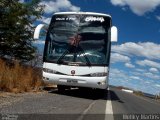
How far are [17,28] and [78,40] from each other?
6413 mm

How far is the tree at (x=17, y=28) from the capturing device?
20.6m

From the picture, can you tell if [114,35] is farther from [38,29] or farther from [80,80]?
[38,29]

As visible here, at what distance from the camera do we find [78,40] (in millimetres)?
15938

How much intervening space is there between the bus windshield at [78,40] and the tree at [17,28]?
4.90 metres

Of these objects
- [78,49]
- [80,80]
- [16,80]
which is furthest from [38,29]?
[80,80]

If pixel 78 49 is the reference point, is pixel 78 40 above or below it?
above

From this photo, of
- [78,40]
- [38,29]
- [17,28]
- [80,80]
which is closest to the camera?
[80,80]

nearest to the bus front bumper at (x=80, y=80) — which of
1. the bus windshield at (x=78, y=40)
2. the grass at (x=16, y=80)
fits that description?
the bus windshield at (x=78, y=40)

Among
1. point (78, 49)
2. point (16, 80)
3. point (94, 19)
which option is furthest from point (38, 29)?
point (16, 80)

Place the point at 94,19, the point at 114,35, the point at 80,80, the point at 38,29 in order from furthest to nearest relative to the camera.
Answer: the point at 94,19 < the point at 38,29 < the point at 114,35 < the point at 80,80

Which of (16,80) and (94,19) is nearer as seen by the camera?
(16,80)

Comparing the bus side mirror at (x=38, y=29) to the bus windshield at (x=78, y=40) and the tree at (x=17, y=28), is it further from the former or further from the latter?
the tree at (x=17, y=28)

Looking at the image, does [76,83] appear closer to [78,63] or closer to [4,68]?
[78,63]

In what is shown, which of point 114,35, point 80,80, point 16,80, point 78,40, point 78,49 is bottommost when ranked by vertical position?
point 16,80
